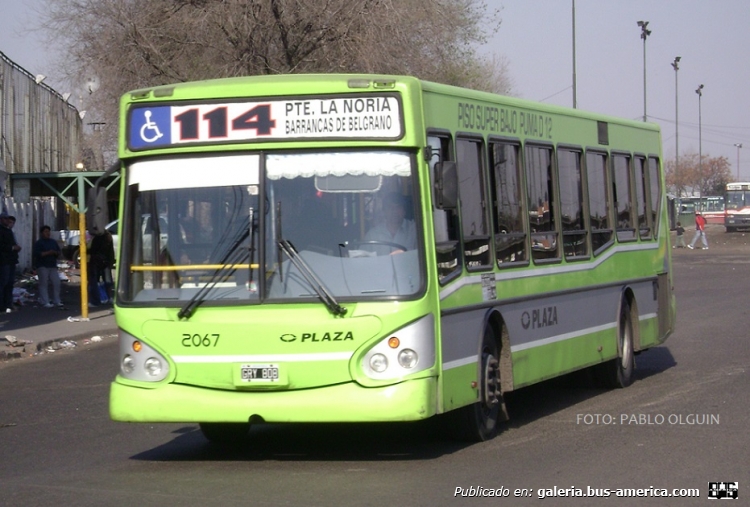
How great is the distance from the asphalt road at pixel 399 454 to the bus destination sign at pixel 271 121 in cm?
227

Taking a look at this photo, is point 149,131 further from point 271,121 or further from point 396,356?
point 396,356

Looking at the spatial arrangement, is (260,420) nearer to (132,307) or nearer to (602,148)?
(132,307)

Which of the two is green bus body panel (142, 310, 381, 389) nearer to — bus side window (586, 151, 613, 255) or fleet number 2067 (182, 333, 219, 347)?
fleet number 2067 (182, 333, 219, 347)

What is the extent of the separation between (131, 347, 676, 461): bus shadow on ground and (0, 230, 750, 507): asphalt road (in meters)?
0.02

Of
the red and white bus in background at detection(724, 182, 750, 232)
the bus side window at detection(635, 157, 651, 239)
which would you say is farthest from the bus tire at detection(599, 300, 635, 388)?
the red and white bus in background at detection(724, 182, 750, 232)

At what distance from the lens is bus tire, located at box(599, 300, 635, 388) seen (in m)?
12.4

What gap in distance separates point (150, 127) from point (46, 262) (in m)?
16.4

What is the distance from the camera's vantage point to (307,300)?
8094 mm

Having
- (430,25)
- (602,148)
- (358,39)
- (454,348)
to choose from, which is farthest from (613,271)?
(430,25)

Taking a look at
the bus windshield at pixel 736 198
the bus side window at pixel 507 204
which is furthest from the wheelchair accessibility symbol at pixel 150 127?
the bus windshield at pixel 736 198

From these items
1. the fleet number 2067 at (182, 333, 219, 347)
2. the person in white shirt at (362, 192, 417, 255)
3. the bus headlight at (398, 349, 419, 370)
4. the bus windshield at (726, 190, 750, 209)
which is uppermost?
the bus windshield at (726, 190, 750, 209)

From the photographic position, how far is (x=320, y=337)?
8000mm

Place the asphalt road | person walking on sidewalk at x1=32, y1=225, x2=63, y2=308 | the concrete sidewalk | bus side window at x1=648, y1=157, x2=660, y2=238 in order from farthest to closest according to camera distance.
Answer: person walking on sidewalk at x1=32, y1=225, x2=63, y2=308, the concrete sidewalk, bus side window at x1=648, y1=157, x2=660, y2=238, the asphalt road

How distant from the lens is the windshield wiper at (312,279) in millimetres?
7992
